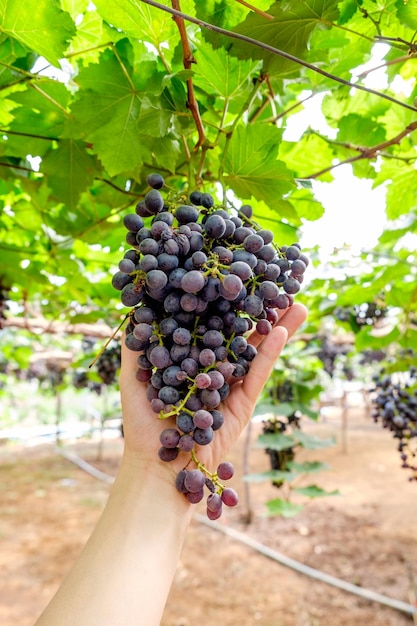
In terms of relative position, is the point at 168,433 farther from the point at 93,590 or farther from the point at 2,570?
the point at 2,570

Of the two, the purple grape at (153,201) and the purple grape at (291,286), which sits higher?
the purple grape at (153,201)

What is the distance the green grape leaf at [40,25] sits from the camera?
3.11ft

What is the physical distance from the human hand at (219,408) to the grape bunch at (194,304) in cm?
9

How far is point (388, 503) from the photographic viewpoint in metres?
7.76

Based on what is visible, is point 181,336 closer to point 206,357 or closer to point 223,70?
point 206,357

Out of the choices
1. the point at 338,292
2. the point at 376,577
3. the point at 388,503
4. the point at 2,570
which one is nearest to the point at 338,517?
the point at 388,503

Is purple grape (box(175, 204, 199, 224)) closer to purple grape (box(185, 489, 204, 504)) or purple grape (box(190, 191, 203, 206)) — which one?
purple grape (box(190, 191, 203, 206))

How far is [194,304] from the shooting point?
0.87 m

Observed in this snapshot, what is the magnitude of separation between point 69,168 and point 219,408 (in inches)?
34.1

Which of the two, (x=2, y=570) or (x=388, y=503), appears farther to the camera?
(x=388, y=503)

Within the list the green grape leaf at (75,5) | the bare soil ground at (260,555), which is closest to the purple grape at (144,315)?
the green grape leaf at (75,5)

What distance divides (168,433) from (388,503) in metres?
8.00

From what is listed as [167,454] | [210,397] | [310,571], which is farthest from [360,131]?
[310,571]

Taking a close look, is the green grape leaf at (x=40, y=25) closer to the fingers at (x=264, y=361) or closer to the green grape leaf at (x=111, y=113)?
the green grape leaf at (x=111, y=113)
